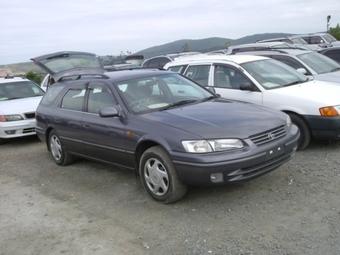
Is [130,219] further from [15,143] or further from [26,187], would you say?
[15,143]

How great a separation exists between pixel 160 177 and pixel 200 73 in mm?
3934

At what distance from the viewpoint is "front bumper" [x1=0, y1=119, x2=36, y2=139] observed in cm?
995

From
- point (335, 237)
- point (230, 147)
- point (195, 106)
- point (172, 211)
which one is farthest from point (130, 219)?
point (335, 237)

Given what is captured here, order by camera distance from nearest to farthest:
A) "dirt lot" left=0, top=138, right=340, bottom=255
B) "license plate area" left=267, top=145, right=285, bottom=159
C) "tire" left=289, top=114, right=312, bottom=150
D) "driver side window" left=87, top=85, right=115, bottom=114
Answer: "dirt lot" left=0, top=138, right=340, bottom=255, "license plate area" left=267, top=145, right=285, bottom=159, "driver side window" left=87, top=85, right=115, bottom=114, "tire" left=289, top=114, right=312, bottom=150

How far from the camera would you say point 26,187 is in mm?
6930

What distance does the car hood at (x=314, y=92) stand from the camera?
6.89 meters

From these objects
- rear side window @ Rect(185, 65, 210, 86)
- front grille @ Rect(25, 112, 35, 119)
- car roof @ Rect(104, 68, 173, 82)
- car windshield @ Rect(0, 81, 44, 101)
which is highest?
car roof @ Rect(104, 68, 173, 82)

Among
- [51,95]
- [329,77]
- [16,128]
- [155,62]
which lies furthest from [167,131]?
[155,62]

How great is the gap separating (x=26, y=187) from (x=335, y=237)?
459 cm

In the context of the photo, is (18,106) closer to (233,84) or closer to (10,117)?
(10,117)

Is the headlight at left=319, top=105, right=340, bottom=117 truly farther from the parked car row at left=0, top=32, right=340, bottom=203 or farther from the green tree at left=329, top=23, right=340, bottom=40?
the green tree at left=329, top=23, right=340, bottom=40

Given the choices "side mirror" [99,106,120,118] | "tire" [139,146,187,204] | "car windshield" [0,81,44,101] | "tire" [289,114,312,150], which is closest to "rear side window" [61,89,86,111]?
"side mirror" [99,106,120,118]

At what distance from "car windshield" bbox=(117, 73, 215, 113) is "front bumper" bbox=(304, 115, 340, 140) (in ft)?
5.13

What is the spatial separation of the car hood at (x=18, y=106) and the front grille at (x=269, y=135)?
6.46 metres
